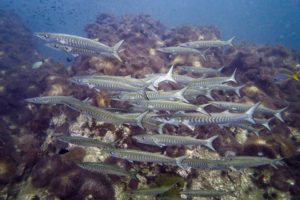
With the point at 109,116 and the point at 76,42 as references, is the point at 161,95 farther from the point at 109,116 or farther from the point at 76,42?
the point at 76,42

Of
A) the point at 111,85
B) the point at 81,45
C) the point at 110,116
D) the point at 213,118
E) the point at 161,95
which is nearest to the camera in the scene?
the point at 110,116

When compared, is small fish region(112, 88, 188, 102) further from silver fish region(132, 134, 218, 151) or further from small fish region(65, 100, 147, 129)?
silver fish region(132, 134, 218, 151)

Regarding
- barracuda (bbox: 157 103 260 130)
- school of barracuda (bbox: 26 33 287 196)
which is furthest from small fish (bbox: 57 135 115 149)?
barracuda (bbox: 157 103 260 130)

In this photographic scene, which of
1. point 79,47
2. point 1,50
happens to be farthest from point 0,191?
point 1,50

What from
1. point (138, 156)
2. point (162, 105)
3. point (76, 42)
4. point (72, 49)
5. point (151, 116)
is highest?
point (76, 42)

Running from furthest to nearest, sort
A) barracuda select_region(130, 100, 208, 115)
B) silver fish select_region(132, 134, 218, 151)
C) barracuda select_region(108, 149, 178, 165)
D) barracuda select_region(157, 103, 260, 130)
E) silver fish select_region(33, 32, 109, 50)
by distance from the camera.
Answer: silver fish select_region(33, 32, 109, 50), barracuda select_region(130, 100, 208, 115), barracuda select_region(157, 103, 260, 130), silver fish select_region(132, 134, 218, 151), barracuda select_region(108, 149, 178, 165)

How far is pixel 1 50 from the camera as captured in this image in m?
26.5

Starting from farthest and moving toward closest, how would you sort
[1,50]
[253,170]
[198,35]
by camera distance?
1. [1,50]
2. [198,35]
3. [253,170]

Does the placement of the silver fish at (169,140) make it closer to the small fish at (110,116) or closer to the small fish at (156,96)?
the small fish at (110,116)

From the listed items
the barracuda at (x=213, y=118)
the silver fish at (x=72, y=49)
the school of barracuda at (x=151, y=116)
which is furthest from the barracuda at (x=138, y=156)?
the silver fish at (x=72, y=49)

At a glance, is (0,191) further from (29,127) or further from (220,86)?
(220,86)

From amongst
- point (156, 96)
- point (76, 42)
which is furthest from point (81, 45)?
point (156, 96)

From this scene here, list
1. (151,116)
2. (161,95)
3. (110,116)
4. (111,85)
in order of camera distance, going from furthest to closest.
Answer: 1. (161,95)
2. (111,85)
3. (151,116)
4. (110,116)

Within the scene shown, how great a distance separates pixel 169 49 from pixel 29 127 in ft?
23.7
